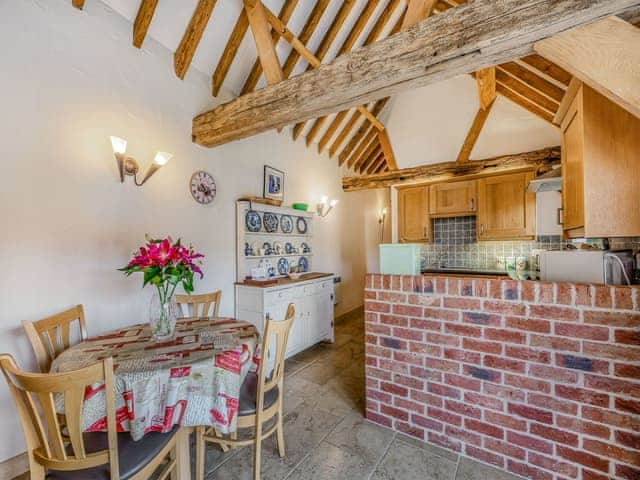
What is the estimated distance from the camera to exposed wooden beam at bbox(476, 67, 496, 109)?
289 cm

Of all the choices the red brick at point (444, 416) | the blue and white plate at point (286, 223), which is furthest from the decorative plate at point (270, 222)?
the red brick at point (444, 416)

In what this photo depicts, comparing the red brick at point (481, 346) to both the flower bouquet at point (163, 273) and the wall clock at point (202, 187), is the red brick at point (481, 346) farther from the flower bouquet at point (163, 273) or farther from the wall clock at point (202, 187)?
the wall clock at point (202, 187)

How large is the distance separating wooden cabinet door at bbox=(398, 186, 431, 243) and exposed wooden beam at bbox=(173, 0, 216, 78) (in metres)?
3.51

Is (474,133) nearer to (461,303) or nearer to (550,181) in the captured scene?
(550,181)

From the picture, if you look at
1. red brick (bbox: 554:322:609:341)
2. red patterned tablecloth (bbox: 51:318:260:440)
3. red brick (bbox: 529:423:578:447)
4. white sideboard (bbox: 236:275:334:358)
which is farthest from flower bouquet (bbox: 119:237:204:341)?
red brick (bbox: 529:423:578:447)

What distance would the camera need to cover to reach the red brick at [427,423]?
6.01ft

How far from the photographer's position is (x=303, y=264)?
13.8 feet

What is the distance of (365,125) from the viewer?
16.3 feet

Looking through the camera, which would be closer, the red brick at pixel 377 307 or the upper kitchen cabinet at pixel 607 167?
the upper kitchen cabinet at pixel 607 167

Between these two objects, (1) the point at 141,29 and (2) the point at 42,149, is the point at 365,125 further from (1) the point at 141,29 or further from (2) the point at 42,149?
(2) the point at 42,149

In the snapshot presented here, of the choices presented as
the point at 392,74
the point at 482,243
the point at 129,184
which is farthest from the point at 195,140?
the point at 482,243

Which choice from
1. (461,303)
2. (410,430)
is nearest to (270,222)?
(461,303)

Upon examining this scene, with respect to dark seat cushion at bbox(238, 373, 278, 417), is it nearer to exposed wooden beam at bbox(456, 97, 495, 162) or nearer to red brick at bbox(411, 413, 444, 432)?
red brick at bbox(411, 413, 444, 432)

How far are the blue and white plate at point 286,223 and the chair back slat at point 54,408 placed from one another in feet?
9.64
